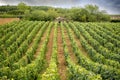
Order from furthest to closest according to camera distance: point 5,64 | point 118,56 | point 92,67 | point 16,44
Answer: point 16,44, point 118,56, point 5,64, point 92,67

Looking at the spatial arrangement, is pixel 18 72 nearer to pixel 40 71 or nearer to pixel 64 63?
pixel 40 71

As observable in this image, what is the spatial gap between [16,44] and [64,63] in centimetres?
814

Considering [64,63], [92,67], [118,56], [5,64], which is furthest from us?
Answer: [64,63]

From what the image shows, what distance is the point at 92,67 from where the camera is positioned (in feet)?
60.6

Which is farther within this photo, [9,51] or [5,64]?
[9,51]

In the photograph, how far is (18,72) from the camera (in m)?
16.6

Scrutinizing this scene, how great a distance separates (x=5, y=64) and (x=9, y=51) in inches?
239

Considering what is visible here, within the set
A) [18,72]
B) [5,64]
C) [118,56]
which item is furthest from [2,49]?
[118,56]

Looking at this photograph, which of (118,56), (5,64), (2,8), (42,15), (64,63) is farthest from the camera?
(2,8)

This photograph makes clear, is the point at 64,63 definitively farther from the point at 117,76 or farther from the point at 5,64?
the point at 117,76

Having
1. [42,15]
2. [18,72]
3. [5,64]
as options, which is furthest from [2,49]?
[42,15]

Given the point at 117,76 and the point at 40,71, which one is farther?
the point at 40,71

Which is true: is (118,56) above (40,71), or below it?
above

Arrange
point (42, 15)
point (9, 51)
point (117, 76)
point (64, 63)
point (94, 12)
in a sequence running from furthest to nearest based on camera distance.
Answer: point (94, 12) < point (42, 15) < point (9, 51) < point (64, 63) < point (117, 76)
